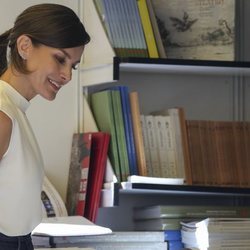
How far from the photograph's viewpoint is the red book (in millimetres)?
2277

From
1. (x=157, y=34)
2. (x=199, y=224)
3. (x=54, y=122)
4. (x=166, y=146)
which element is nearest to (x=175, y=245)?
(x=199, y=224)

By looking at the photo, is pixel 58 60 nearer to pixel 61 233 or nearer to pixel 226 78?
pixel 61 233

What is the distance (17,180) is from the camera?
1.44 meters

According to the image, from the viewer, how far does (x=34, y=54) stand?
4.94 feet

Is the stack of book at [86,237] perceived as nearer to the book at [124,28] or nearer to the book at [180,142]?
the book at [180,142]

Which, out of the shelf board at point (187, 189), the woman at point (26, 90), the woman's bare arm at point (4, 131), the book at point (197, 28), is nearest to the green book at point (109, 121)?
the shelf board at point (187, 189)

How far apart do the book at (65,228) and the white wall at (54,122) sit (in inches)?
12.6

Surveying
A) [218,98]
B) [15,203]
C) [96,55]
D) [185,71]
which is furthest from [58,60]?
[218,98]

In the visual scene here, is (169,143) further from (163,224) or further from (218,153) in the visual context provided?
(163,224)

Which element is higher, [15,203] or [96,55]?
[96,55]

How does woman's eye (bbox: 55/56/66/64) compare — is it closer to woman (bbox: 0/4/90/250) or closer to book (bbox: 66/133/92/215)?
woman (bbox: 0/4/90/250)

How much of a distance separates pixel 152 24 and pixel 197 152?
1.52 ft

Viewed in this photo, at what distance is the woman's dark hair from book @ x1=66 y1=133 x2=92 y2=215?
0.82m

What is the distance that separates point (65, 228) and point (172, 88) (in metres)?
0.79
